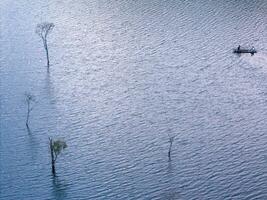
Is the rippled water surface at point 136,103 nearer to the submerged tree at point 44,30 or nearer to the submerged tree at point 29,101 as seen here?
the submerged tree at point 29,101

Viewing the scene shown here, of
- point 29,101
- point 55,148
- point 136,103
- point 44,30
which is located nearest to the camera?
point 55,148

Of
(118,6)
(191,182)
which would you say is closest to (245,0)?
(118,6)

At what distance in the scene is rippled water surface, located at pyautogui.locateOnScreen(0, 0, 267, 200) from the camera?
50375 millimetres

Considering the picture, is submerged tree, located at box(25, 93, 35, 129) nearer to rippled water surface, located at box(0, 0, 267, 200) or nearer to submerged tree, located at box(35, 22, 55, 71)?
rippled water surface, located at box(0, 0, 267, 200)

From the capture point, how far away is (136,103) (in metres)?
63.4

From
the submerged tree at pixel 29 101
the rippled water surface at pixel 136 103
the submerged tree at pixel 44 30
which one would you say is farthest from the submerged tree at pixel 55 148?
the submerged tree at pixel 44 30

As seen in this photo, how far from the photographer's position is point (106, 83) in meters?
68.7

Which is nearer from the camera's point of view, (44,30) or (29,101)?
(29,101)

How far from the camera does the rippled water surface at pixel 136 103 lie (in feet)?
165

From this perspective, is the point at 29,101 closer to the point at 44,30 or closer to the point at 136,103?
the point at 136,103

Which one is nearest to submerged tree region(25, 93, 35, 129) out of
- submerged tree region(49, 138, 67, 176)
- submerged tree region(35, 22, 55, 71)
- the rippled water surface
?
the rippled water surface

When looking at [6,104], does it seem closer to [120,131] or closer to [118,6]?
[120,131]

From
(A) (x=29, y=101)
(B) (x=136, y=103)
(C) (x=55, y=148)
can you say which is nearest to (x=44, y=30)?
(A) (x=29, y=101)

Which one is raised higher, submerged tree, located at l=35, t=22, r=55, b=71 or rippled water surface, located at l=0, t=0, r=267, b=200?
submerged tree, located at l=35, t=22, r=55, b=71
